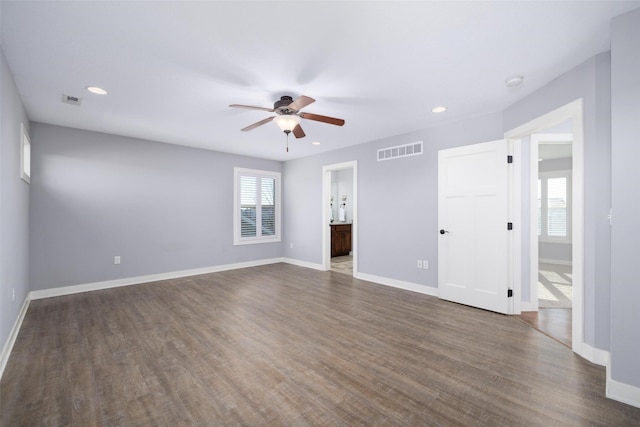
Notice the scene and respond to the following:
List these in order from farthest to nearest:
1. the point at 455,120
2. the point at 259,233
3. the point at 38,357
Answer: the point at 259,233 < the point at 455,120 < the point at 38,357

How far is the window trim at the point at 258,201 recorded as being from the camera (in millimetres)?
6215

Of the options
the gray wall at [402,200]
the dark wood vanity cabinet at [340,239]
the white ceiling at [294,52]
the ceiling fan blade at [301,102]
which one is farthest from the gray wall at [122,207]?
the ceiling fan blade at [301,102]

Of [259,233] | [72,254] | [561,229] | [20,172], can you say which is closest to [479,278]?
[259,233]

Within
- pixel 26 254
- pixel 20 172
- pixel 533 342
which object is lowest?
pixel 533 342

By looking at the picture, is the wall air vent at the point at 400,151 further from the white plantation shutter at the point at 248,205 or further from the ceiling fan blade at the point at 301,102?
the white plantation shutter at the point at 248,205

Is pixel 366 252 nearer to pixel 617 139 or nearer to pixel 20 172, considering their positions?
pixel 617 139

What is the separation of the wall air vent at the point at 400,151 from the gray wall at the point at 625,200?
101 inches

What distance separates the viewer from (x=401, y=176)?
183 inches

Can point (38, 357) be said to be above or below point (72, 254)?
below

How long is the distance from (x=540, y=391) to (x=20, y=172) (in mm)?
5496

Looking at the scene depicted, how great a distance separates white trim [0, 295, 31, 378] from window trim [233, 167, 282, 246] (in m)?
3.35

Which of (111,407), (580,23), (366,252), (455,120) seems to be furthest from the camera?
(366,252)

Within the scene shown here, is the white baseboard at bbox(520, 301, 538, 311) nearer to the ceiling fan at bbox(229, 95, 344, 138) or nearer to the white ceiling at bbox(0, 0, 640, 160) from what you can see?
the white ceiling at bbox(0, 0, 640, 160)

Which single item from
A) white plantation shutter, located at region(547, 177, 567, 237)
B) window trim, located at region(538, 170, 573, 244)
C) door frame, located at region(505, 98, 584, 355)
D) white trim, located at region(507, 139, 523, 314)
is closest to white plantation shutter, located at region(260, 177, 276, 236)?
white trim, located at region(507, 139, 523, 314)
